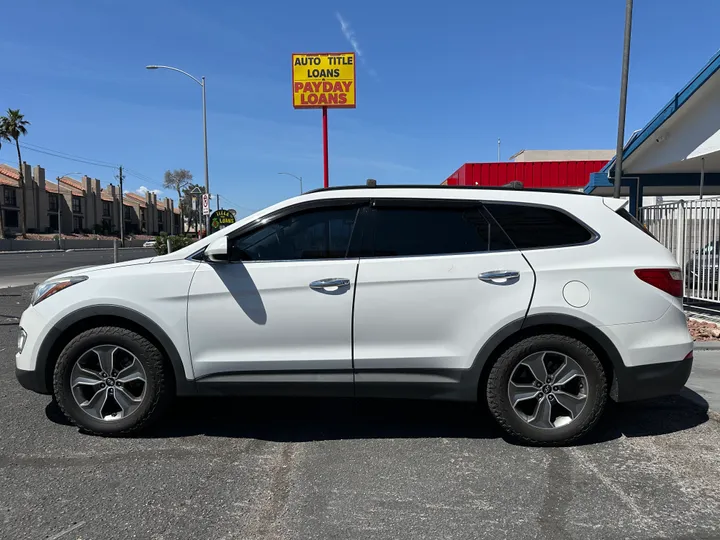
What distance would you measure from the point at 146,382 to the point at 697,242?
8721 mm

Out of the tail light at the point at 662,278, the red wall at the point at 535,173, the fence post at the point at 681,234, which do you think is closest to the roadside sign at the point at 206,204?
the red wall at the point at 535,173

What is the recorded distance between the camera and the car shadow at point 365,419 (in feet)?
12.8

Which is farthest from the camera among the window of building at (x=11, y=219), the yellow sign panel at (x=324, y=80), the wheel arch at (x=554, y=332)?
the window of building at (x=11, y=219)

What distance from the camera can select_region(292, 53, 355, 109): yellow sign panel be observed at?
47.9 ft

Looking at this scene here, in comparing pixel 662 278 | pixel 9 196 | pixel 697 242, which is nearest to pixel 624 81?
pixel 697 242

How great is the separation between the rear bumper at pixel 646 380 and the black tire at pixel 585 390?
10 cm

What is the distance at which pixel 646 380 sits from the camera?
3562 mm

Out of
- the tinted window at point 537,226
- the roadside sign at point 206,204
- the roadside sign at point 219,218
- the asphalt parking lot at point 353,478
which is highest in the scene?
the roadside sign at point 206,204

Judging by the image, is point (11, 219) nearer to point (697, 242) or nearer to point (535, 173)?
point (535, 173)

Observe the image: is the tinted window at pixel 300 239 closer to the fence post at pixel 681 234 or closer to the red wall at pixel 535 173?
the fence post at pixel 681 234

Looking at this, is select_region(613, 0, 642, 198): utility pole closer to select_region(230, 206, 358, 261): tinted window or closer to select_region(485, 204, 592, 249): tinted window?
select_region(485, 204, 592, 249): tinted window

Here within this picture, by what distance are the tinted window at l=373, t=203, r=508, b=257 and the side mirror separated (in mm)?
1022

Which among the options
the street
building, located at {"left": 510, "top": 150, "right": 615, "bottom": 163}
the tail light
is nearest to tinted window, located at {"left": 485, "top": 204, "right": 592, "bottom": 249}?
the tail light

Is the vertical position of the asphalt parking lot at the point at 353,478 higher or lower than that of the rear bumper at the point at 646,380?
lower
